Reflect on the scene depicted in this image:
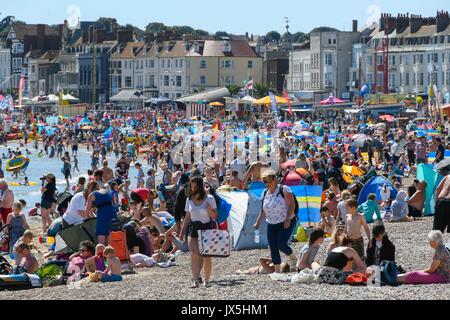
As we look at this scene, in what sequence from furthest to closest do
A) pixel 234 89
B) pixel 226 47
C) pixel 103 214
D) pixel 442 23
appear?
pixel 226 47, pixel 234 89, pixel 442 23, pixel 103 214

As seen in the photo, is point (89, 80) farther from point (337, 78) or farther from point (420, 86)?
point (420, 86)

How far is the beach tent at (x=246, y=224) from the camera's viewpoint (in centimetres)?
1647

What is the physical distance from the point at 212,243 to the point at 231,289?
0.49m

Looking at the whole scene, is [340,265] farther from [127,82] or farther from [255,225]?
[127,82]

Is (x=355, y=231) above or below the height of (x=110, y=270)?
above

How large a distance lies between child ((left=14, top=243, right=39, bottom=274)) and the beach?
0.97m

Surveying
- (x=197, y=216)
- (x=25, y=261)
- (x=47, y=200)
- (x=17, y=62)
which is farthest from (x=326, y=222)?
(x=17, y=62)

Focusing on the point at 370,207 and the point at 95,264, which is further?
the point at 370,207

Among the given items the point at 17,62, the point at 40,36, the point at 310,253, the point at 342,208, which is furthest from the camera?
the point at 17,62

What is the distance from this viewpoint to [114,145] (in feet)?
195

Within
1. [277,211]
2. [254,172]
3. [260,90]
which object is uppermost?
[260,90]

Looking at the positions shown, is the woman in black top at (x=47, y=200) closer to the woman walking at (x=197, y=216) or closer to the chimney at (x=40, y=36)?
→ the woman walking at (x=197, y=216)

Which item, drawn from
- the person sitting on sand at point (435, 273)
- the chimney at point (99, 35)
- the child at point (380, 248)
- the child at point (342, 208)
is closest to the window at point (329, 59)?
the chimney at point (99, 35)

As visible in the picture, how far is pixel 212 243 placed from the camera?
1245 cm
